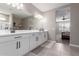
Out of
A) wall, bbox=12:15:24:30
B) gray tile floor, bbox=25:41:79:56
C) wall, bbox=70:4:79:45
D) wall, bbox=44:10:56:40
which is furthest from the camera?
wall, bbox=44:10:56:40

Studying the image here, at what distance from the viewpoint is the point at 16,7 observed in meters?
2.86

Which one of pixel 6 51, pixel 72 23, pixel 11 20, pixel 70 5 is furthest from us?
pixel 70 5

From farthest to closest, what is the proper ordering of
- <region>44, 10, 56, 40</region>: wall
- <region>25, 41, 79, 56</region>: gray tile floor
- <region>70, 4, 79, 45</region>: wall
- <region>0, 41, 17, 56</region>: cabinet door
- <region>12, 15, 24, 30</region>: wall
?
<region>44, 10, 56, 40</region>: wall, <region>70, 4, 79, 45</region>: wall, <region>25, 41, 79, 56</region>: gray tile floor, <region>12, 15, 24, 30</region>: wall, <region>0, 41, 17, 56</region>: cabinet door

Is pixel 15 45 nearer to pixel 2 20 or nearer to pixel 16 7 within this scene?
pixel 2 20

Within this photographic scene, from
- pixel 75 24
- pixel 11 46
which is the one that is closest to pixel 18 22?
pixel 11 46

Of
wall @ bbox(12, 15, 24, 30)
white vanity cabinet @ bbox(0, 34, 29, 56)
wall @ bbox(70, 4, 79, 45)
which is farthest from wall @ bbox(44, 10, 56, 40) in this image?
white vanity cabinet @ bbox(0, 34, 29, 56)

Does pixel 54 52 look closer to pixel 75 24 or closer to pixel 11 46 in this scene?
pixel 11 46

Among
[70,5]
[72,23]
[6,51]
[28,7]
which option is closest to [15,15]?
[28,7]

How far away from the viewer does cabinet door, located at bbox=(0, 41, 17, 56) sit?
5.54 feet

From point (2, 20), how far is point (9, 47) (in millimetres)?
902

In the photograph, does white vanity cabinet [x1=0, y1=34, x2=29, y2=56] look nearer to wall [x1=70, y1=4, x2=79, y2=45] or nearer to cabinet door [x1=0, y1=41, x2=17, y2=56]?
Answer: cabinet door [x1=0, y1=41, x2=17, y2=56]

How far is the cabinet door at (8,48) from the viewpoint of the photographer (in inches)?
66.5

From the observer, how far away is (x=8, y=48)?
1.83 metres

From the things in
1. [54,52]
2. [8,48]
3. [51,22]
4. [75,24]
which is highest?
[51,22]
